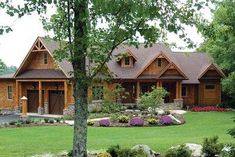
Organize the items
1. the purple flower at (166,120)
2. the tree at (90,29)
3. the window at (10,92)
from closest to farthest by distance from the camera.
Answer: the tree at (90,29), the purple flower at (166,120), the window at (10,92)

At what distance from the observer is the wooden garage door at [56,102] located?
3962 cm

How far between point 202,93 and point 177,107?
4853 mm

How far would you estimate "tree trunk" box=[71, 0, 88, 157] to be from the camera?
35.7 ft

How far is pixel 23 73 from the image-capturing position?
41906 millimetres

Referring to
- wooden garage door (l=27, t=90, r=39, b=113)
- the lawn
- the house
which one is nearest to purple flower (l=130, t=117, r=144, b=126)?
the lawn

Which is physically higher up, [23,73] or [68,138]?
[23,73]

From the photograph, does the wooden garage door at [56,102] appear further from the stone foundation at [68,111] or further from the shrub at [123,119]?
the shrub at [123,119]

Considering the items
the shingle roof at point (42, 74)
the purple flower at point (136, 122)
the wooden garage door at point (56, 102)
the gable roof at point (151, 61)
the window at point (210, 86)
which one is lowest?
the purple flower at point (136, 122)

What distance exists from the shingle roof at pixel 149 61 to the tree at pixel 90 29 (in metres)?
26.0

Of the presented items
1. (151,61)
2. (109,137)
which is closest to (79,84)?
(109,137)

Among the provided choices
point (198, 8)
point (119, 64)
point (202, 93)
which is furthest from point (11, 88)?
point (198, 8)

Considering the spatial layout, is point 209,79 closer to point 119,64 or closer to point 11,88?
point 119,64

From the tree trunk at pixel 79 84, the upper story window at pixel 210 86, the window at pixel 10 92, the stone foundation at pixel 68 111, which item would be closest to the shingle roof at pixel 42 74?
the stone foundation at pixel 68 111

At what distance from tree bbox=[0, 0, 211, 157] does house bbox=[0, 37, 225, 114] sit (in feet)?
86.0
